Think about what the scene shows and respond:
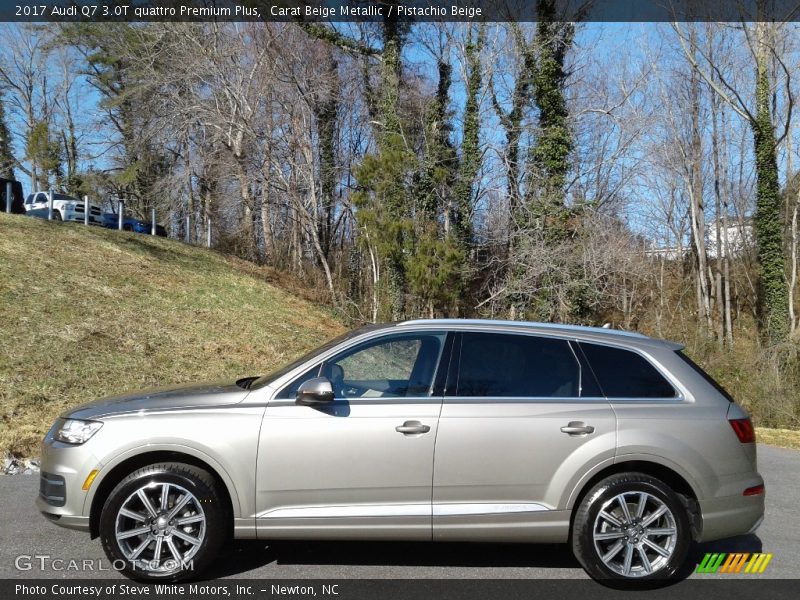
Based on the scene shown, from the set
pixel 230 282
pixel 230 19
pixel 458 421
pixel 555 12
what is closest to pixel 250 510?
pixel 458 421

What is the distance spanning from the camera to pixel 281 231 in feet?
94.8

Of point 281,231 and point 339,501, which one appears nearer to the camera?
point 339,501

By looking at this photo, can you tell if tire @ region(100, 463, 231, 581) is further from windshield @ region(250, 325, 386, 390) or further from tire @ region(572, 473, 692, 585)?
tire @ region(572, 473, 692, 585)

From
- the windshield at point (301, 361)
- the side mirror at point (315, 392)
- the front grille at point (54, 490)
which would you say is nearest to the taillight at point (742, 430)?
the windshield at point (301, 361)

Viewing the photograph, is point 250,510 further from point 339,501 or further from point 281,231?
point 281,231

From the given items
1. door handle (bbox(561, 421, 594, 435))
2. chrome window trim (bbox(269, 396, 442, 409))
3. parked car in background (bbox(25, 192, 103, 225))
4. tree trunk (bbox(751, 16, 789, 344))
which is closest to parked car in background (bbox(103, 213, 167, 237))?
parked car in background (bbox(25, 192, 103, 225))

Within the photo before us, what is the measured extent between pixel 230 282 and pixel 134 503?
662 inches

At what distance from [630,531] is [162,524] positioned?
3.01m

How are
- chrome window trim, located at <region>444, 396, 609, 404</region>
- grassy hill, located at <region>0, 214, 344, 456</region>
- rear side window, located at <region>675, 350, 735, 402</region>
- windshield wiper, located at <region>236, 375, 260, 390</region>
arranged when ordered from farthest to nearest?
grassy hill, located at <region>0, 214, 344, 456</region> < windshield wiper, located at <region>236, 375, 260, 390</region> < rear side window, located at <region>675, 350, 735, 402</region> < chrome window trim, located at <region>444, 396, 609, 404</region>

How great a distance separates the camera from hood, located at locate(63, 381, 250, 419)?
471cm

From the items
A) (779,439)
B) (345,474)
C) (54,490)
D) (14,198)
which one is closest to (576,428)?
(345,474)

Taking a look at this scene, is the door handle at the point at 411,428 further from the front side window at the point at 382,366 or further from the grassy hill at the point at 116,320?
the grassy hill at the point at 116,320

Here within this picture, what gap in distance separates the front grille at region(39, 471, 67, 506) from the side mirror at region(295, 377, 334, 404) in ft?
5.23

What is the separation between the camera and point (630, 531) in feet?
15.3
